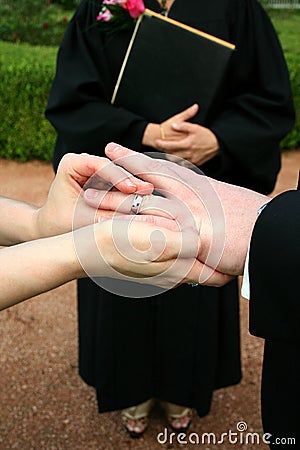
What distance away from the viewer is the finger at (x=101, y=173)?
1.75 meters

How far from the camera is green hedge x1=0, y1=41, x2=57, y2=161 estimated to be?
7332 millimetres

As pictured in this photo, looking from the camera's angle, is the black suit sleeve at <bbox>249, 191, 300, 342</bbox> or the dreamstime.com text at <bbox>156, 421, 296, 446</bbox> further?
the dreamstime.com text at <bbox>156, 421, 296, 446</bbox>

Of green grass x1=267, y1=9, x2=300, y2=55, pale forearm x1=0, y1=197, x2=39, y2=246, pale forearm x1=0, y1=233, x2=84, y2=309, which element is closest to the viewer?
pale forearm x1=0, y1=233, x2=84, y2=309

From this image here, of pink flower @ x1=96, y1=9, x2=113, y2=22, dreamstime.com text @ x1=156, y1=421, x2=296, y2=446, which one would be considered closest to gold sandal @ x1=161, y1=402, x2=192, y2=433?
dreamstime.com text @ x1=156, y1=421, x2=296, y2=446

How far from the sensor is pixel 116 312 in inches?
127

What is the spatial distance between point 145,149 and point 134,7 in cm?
63

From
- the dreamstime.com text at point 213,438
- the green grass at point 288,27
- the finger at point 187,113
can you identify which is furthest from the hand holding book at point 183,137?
the green grass at point 288,27

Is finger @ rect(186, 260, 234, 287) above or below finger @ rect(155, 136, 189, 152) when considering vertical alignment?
above

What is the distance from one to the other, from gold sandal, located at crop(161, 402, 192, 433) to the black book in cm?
152

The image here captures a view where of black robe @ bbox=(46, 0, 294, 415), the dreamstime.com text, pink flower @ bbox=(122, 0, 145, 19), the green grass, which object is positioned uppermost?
pink flower @ bbox=(122, 0, 145, 19)

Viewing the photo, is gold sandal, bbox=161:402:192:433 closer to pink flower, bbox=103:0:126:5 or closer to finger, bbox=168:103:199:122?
finger, bbox=168:103:199:122

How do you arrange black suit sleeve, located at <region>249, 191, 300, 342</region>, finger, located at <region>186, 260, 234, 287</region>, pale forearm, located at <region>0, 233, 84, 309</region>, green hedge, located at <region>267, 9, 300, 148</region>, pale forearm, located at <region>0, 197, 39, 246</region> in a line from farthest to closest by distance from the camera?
green hedge, located at <region>267, 9, 300, 148</region>, pale forearm, located at <region>0, 197, 39, 246</region>, finger, located at <region>186, 260, 234, 287</region>, pale forearm, located at <region>0, 233, 84, 309</region>, black suit sleeve, located at <region>249, 191, 300, 342</region>

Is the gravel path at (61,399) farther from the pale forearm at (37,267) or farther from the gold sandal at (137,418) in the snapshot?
the pale forearm at (37,267)

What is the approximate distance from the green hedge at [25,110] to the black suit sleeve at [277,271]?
600 centimetres
